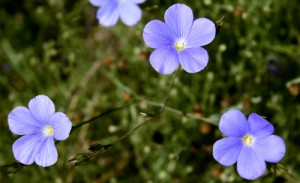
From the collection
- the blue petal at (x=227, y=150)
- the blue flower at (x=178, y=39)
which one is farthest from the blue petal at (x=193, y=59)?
the blue petal at (x=227, y=150)

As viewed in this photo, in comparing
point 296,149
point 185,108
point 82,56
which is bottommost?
point 296,149

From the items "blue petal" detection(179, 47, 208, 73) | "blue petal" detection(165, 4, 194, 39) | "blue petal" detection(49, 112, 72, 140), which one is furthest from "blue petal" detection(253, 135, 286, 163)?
"blue petal" detection(49, 112, 72, 140)

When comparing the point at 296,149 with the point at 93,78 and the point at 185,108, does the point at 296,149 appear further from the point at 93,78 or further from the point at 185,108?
the point at 93,78

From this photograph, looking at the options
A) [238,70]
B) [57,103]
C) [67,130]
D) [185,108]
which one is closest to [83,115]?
[57,103]

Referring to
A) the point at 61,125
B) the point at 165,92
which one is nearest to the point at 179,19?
the point at 61,125

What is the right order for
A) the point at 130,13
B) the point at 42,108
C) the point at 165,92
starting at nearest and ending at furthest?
1. the point at 42,108
2. the point at 130,13
3. the point at 165,92

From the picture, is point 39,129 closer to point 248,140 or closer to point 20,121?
point 20,121

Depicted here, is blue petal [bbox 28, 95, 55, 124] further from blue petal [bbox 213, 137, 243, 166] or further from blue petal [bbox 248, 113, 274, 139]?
blue petal [bbox 248, 113, 274, 139]
